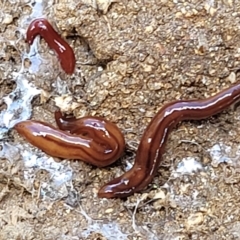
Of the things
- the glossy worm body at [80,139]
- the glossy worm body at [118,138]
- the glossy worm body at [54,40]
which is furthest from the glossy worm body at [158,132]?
the glossy worm body at [54,40]

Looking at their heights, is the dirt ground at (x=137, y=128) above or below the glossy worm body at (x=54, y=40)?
below

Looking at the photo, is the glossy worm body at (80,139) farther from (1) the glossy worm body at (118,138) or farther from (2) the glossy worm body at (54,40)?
(2) the glossy worm body at (54,40)

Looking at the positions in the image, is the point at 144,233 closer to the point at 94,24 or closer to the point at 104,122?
the point at 104,122

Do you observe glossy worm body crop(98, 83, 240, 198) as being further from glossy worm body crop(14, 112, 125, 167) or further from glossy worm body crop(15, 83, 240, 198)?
glossy worm body crop(14, 112, 125, 167)

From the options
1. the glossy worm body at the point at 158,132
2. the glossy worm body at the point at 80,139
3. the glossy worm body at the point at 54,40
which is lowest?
the glossy worm body at the point at 158,132

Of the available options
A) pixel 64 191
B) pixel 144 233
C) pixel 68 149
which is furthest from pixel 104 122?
pixel 144 233

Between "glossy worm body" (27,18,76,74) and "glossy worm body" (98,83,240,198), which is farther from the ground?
"glossy worm body" (27,18,76,74)

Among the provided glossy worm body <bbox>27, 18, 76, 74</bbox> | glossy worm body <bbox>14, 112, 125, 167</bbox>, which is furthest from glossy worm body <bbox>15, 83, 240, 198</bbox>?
glossy worm body <bbox>27, 18, 76, 74</bbox>
